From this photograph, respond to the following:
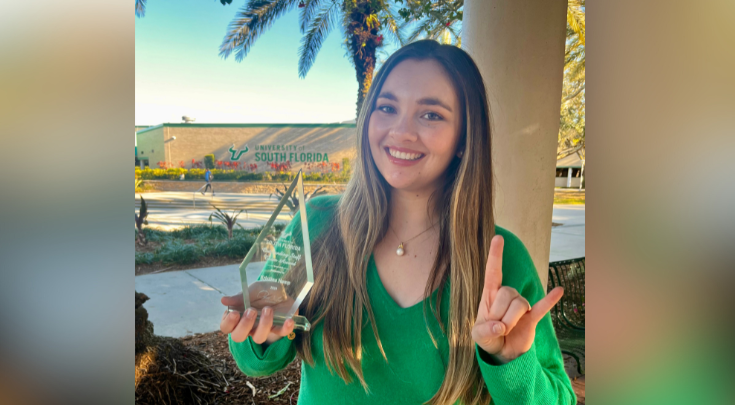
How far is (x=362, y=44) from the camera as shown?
5.58 ft

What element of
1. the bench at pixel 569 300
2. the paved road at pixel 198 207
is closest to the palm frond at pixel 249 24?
the paved road at pixel 198 207

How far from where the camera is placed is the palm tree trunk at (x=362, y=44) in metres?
1.64

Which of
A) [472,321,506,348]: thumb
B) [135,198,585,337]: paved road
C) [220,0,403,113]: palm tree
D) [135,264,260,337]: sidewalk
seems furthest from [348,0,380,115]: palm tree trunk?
[135,264,260,337]: sidewalk

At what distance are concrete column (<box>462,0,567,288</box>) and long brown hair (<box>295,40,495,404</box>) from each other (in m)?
0.22

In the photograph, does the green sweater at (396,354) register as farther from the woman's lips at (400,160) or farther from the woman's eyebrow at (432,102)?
the woman's eyebrow at (432,102)

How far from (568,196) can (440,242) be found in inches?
37.2

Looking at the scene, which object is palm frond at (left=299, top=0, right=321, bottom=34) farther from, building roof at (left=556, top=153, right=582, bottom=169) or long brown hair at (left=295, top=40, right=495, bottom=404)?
building roof at (left=556, top=153, right=582, bottom=169)

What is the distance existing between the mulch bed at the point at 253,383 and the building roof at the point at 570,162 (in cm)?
172

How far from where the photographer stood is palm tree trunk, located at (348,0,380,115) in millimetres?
1643

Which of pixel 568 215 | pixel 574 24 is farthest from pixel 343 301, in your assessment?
pixel 574 24

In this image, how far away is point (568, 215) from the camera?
89.2 inches
